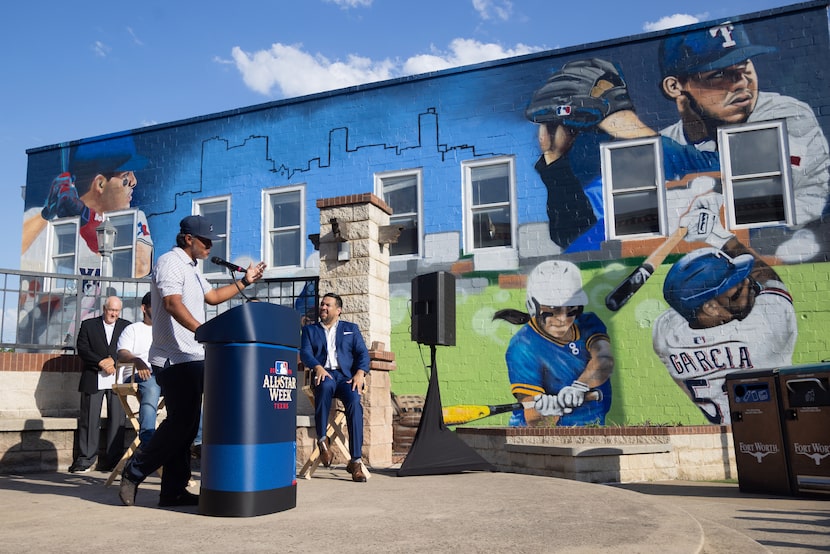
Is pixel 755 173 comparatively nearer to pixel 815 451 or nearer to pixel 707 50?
pixel 707 50

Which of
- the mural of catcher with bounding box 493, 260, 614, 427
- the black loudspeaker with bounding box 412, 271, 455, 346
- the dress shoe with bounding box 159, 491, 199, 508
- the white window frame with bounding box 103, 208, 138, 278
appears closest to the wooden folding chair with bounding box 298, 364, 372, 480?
the black loudspeaker with bounding box 412, 271, 455, 346

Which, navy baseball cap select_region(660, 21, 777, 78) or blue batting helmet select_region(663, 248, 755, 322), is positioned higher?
navy baseball cap select_region(660, 21, 777, 78)

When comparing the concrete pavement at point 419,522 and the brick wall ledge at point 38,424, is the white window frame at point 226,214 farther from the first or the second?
the concrete pavement at point 419,522

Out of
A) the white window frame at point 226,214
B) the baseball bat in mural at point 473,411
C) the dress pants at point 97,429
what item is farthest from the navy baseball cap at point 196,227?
the white window frame at point 226,214

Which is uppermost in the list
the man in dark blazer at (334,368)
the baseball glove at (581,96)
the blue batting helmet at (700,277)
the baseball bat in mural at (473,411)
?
the baseball glove at (581,96)

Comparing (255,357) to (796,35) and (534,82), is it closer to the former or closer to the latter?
(534,82)

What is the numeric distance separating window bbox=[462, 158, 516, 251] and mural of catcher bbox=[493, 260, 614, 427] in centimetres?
99

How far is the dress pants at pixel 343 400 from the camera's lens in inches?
257

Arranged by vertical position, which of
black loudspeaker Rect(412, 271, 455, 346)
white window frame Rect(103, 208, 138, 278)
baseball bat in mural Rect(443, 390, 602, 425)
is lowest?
baseball bat in mural Rect(443, 390, 602, 425)

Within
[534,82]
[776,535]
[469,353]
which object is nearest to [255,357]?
[776,535]

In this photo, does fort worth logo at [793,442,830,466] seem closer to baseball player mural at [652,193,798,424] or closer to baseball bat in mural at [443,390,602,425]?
baseball player mural at [652,193,798,424]

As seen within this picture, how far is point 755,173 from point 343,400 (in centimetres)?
824

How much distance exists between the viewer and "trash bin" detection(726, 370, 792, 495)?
736 cm

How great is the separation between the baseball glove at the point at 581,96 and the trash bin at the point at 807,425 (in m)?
6.30
